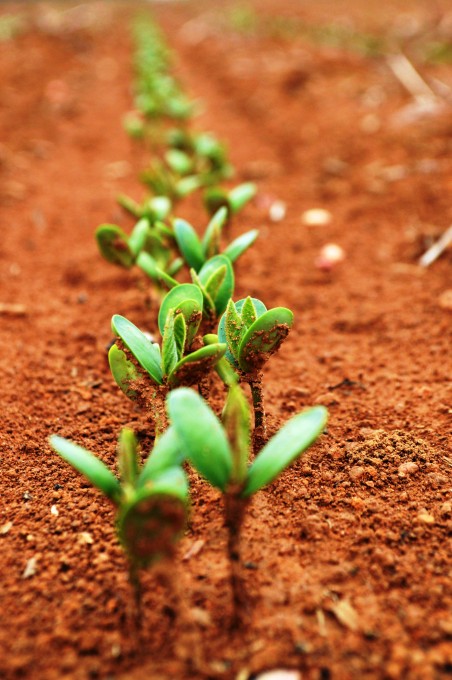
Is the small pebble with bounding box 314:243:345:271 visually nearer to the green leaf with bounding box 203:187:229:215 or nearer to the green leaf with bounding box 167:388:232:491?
the green leaf with bounding box 203:187:229:215

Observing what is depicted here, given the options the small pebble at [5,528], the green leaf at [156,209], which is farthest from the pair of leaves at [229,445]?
the green leaf at [156,209]

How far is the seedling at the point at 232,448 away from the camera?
83 cm

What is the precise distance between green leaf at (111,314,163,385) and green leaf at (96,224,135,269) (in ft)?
1.94

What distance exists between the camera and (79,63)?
895 cm

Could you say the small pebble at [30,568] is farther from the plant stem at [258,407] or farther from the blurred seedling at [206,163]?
the blurred seedling at [206,163]

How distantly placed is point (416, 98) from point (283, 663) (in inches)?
165

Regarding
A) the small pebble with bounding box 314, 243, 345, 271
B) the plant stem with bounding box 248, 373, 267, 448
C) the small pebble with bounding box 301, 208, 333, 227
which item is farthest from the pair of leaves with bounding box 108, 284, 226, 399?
the small pebble with bounding box 301, 208, 333, 227

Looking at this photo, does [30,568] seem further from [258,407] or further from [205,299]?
[205,299]

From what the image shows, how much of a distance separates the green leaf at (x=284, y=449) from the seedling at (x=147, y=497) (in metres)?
0.11

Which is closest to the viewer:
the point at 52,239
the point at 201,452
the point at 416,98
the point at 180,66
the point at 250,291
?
the point at 201,452

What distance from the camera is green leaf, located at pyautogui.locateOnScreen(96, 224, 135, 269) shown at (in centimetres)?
163

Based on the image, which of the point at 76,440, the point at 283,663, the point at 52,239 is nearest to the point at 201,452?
the point at 283,663

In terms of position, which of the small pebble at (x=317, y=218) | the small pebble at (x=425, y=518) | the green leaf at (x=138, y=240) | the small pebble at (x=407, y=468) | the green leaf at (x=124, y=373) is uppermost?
the green leaf at (x=124, y=373)

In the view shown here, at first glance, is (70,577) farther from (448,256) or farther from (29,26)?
(29,26)
